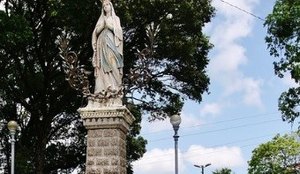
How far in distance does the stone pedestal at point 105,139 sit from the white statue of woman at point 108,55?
0.53 meters

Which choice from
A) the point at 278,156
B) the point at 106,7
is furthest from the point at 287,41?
the point at 278,156

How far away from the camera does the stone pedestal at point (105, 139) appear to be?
1170cm

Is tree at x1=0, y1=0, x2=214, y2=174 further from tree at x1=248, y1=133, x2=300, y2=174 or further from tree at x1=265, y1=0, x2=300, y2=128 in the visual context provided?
tree at x1=248, y1=133, x2=300, y2=174

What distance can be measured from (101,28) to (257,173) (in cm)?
2252

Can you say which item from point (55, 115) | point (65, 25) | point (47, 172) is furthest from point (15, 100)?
point (65, 25)

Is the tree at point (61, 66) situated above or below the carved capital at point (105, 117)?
above

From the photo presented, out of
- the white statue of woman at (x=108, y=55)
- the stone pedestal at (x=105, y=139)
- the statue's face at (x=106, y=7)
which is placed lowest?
the stone pedestal at (x=105, y=139)

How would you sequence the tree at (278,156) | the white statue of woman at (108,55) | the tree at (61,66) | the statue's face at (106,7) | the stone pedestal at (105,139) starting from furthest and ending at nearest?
the tree at (278,156) → the tree at (61,66) → the statue's face at (106,7) → the white statue of woman at (108,55) → the stone pedestal at (105,139)

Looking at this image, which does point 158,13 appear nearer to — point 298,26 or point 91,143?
point 298,26

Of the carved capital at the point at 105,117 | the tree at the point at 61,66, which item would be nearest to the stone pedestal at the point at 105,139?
the carved capital at the point at 105,117

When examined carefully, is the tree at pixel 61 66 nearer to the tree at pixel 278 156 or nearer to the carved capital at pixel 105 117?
the carved capital at pixel 105 117

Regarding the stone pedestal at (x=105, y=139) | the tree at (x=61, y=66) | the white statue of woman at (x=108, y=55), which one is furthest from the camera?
the tree at (x=61, y=66)

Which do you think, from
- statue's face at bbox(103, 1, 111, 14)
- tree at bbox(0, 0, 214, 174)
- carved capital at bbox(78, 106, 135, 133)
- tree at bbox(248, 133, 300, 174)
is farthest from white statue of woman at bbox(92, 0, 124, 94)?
tree at bbox(248, 133, 300, 174)

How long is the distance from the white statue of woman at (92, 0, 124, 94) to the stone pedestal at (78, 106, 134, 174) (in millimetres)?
533
